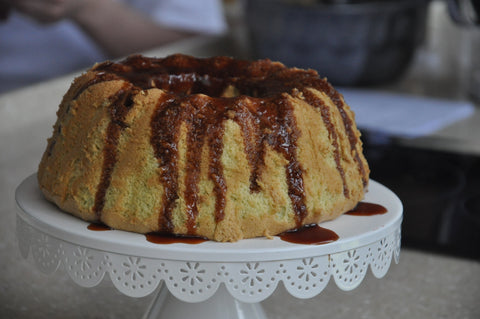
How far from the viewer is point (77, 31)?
1.88 m

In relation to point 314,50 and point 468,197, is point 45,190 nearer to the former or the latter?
point 468,197

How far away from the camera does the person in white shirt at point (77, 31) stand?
171 centimetres

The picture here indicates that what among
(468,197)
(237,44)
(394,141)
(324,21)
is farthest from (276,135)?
(237,44)

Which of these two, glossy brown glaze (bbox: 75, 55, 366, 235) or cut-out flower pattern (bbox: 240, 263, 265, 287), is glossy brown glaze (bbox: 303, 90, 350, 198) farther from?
cut-out flower pattern (bbox: 240, 263, 265, 287)

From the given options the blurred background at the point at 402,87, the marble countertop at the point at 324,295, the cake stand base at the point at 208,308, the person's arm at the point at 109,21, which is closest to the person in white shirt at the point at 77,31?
the person's arm at the point at 109,21

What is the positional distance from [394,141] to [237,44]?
0.88 metres

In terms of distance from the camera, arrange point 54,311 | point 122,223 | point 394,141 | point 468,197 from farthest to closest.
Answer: point 394,141
point 468,197
point 54,311
point 122,223

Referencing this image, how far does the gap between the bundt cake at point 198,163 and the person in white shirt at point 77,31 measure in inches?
37.8

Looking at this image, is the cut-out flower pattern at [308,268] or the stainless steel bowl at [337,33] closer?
the cut-out flower pattern at [308,268]

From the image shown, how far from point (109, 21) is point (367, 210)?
51.7 inches

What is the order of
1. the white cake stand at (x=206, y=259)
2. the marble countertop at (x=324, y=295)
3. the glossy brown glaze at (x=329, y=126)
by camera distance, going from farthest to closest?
the marble countertop at (x=324, y=295)
the glossy brown glaze at (x=329, y=126)
the white cake stand at (x=206, y=259)

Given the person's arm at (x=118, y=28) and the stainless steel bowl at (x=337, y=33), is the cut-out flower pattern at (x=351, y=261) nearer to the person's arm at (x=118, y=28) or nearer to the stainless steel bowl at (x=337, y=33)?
the person's arm at (x=118, y=28)

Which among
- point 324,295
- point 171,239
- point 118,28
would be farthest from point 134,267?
point 118,28

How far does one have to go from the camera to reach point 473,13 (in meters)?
2.00
